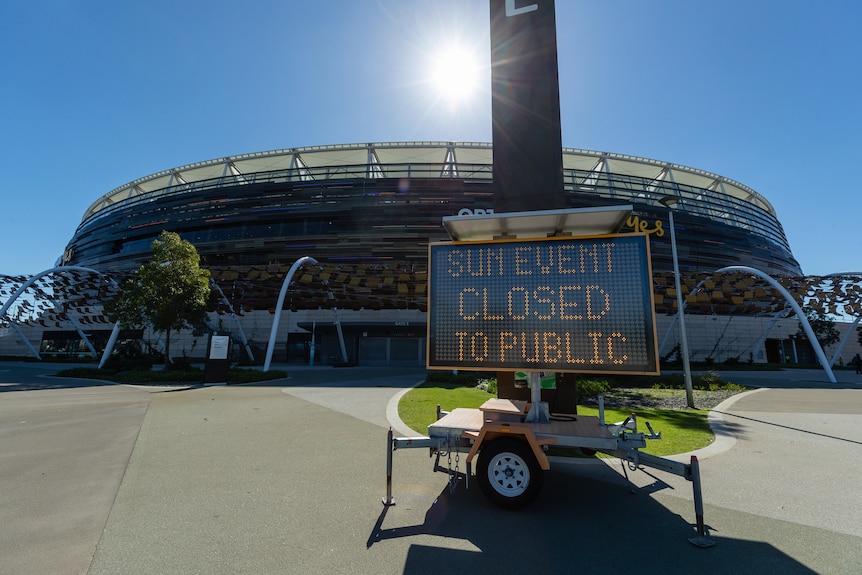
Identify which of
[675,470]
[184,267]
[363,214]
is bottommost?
[675,470]

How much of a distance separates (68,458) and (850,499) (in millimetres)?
11984

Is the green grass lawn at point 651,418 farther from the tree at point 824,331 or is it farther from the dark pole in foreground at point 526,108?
the tree at point 824,331

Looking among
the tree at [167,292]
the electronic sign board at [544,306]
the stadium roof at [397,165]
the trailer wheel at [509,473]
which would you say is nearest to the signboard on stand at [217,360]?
the tree at [167,292]

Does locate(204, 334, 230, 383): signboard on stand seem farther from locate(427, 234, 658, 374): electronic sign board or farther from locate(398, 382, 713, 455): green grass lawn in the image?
locate(427, 234, 658, 374): electronic sign board

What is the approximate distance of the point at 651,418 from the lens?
9883 mm

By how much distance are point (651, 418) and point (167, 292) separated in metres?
24.9

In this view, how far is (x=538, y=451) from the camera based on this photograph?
4145mm

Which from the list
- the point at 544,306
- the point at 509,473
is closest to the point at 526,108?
the point at 544,306

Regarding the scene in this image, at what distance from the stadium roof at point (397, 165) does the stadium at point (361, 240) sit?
0.23 m

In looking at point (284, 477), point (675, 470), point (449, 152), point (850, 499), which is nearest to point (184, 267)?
point (284, 477)

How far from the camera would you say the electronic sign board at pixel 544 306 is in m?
4.43

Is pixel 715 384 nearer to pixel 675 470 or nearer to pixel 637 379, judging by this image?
pixel 637 379

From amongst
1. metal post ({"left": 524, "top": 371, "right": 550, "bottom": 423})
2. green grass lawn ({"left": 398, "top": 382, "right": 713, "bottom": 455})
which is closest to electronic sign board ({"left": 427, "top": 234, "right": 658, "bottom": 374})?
metal post ({"left": 524, "top": 371, "right": 550, "bottom": 423})

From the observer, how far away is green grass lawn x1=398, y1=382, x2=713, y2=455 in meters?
7.32
